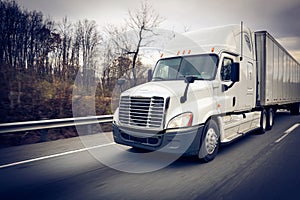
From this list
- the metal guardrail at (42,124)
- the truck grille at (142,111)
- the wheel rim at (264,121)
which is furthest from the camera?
the wheel rim at (264,121)

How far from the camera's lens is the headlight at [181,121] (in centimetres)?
426

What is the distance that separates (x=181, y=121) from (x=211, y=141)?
1139 millimetres

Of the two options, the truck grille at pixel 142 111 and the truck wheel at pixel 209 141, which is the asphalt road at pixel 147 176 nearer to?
the truck wheel at pixel 209 141

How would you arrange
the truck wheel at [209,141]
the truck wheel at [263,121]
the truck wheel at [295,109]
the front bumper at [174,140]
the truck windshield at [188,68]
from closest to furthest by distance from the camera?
the front bumper at [174,140]
the truck wheel at [209,141]
the truck windshield at [188,68]
the truck wheel at [263,121]
the truck wheel at [295,109]

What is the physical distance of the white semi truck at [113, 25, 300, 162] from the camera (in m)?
4.32

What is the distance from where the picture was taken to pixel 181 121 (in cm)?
428

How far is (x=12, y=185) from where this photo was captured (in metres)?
3.69

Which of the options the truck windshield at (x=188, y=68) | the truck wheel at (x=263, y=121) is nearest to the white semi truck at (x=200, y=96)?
the truck windshield at (x=188, y=68)

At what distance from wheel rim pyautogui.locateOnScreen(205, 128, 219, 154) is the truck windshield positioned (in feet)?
4.25

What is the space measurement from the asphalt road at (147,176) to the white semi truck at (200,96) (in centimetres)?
47

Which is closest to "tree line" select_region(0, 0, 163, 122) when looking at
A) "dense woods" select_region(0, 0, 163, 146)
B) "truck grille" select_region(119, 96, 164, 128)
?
"dense woods" select_region(0, 0, 163, 146)

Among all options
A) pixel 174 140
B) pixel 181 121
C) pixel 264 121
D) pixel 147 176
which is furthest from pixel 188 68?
pixel 264 121

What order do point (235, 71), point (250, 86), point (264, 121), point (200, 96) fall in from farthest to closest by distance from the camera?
point (264, 121) → point (250, 86) → point (235, 71) → point (200, 96)

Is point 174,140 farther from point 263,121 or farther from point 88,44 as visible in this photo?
point 88,44
